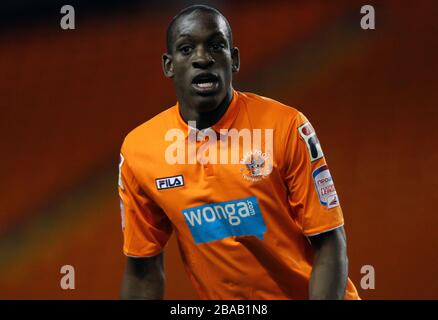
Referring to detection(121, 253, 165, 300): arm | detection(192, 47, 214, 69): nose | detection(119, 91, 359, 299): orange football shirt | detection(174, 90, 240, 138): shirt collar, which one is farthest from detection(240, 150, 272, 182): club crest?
detection(121, 253, 165, 300): arm

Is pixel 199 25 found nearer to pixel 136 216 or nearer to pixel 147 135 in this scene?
pixel 147 135

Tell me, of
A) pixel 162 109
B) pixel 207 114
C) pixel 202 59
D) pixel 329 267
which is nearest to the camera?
pixel 329 267

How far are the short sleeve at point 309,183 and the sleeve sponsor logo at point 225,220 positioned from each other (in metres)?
0.11

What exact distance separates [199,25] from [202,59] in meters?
0.09

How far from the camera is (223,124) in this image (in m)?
2.02

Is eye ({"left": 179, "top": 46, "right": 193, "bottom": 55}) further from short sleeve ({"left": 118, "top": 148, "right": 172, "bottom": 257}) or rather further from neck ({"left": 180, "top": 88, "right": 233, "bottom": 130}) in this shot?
short sleeve ({"left": 118, "top": 148, "right": 172, "bottom": 257})

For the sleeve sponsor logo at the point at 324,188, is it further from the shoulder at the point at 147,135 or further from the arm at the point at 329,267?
the shoulder at the point at 147,135

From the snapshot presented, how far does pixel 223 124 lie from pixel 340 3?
1.80 meters

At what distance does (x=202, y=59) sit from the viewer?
1928 millimetres

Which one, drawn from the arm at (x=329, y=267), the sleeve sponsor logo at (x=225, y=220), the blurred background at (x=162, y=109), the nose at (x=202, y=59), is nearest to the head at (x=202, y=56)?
the nose at (x=202, y=59)

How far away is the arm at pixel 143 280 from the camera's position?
6.81 feet

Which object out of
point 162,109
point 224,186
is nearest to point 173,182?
point 224,186
